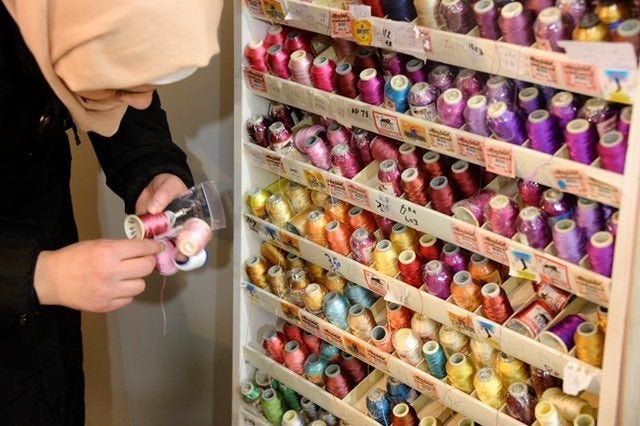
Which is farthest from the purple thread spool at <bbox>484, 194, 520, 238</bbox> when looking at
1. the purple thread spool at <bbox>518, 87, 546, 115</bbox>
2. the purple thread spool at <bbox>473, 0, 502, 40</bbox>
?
the purple thread spool at <bbox>473, 0, 502, 40</bbox>

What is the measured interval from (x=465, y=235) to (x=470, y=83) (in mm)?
216

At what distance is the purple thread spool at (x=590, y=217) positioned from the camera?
1156mm

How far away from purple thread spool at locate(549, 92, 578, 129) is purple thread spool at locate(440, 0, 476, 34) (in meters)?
0.15


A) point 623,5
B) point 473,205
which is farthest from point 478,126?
point 623,5

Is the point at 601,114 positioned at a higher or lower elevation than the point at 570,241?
higher

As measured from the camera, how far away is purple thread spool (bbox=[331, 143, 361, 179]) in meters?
1.45

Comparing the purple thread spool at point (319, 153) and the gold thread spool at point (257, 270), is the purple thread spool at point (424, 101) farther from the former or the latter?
the gold thread spool at point (257, 270)

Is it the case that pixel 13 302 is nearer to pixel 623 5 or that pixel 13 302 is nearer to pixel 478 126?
pixel 478 126

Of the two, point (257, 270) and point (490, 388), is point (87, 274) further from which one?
point (490, 388)

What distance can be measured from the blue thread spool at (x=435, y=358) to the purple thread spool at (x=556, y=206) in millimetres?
314

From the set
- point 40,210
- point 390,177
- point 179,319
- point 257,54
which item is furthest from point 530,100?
point 179,319

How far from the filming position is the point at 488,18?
1.16 meters

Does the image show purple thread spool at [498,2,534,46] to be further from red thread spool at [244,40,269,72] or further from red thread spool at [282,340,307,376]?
red thread spool at [282,340,307,376]

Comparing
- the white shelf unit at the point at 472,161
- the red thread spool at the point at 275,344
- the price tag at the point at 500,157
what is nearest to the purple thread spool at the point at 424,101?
the white shelf unit at the point at 472,161
